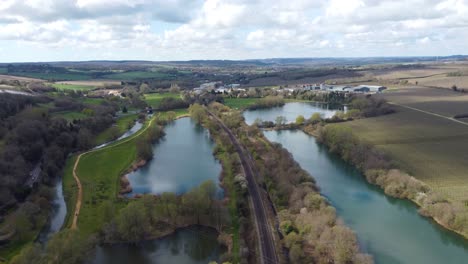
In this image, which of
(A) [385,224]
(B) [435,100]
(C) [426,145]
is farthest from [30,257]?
(B) [435,100]

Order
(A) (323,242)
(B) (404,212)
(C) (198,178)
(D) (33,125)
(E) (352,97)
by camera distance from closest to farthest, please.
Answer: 1. (A) (323,242)
2. (B) (404,212)
3. (C) (198,178)
4. (D) (33,125)
5. (E) (352,97)

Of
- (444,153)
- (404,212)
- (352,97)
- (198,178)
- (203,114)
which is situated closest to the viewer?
(404,212)

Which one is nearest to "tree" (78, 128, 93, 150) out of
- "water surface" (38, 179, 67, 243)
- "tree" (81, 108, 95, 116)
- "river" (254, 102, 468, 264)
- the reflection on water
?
"water surface" (38, 179, 67, 243)

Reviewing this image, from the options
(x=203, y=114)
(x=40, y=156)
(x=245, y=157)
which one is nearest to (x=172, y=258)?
(x=245, y=157)

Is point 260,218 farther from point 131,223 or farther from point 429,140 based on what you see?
point 429,140

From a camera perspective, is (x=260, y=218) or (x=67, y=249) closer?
(x=67, y=249)

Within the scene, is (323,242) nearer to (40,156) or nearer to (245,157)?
(245,157)
